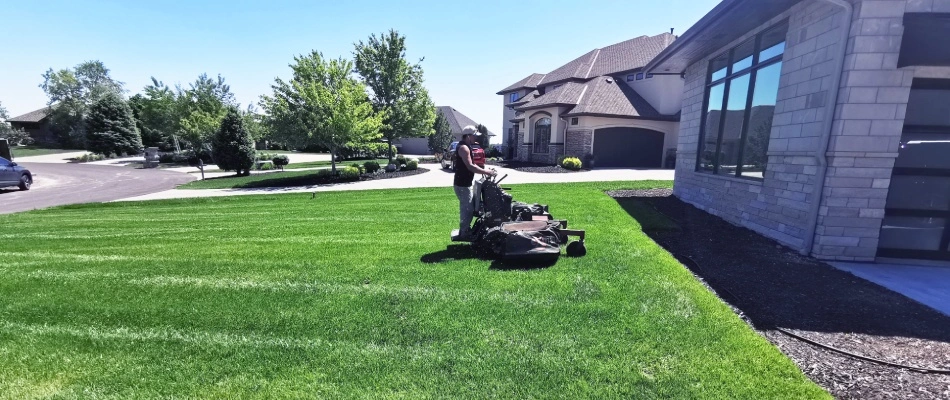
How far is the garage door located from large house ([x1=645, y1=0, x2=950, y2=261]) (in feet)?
57.4

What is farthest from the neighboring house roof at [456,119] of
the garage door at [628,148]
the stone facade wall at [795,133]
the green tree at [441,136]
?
the stone facade wall at [795,133]

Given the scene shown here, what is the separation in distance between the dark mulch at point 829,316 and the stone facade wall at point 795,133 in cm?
54

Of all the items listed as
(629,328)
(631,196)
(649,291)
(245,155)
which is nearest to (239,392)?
(629,328)

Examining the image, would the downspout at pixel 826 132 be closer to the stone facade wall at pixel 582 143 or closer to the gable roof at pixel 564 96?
the stone facade wall at pixel 582 143

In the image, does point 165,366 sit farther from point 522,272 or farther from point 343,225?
point 343,225

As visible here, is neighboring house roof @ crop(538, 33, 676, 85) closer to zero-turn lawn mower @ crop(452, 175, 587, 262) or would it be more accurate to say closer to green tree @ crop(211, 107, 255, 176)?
green tree @ crop(211, 107, 255, 176)

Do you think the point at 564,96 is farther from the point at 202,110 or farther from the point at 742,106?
the point at 202,110

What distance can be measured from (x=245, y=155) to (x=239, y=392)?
22568 millimetres

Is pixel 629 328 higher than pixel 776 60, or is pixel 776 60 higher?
pixel 776 60

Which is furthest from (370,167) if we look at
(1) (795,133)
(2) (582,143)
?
(1) (795,133)

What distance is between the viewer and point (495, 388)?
2.52 m

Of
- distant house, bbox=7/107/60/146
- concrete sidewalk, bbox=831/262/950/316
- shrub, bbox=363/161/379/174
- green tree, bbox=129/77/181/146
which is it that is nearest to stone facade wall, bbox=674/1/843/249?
concrete sidewalk, bbox=831/262/950/316

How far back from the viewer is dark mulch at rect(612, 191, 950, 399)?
2674 millimetres

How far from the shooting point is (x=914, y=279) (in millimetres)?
4547
